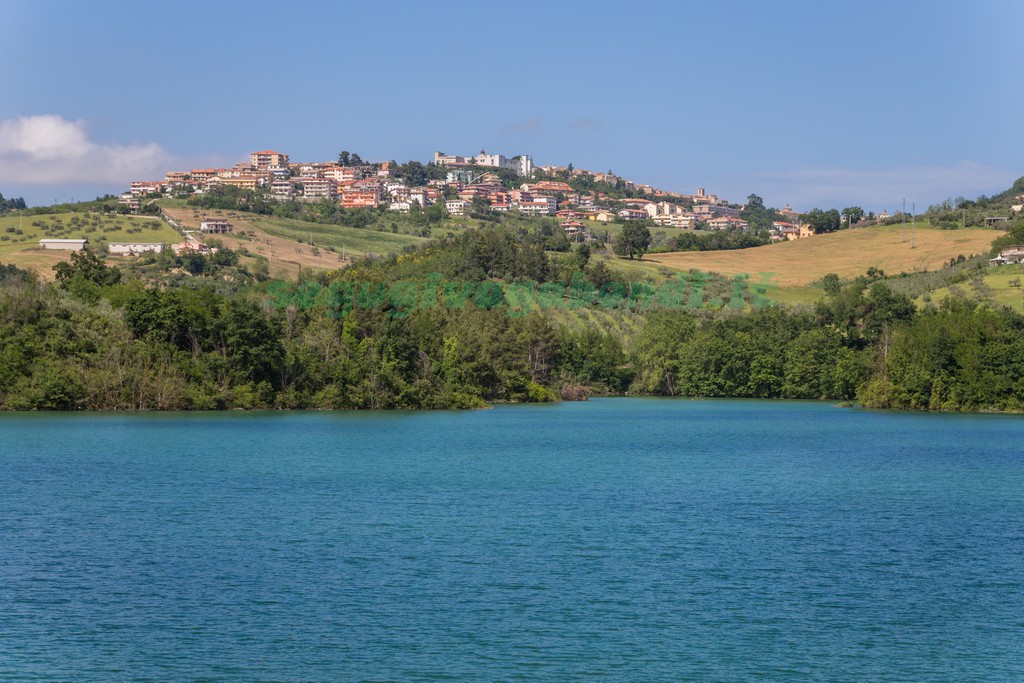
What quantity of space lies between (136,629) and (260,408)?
61309mm

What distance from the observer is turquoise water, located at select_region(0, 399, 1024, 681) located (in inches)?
845

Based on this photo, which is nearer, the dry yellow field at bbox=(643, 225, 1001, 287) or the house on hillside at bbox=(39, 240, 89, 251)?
the house on hillside at bbox=(39, 240, 89, 251)

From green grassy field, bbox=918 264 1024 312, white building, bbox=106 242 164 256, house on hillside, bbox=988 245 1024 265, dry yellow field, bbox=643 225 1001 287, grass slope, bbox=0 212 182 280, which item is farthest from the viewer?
white building, bbox=106 242 164 256

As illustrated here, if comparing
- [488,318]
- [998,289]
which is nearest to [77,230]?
[488,318]

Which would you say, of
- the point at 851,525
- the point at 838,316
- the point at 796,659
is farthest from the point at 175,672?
the point at 838,316

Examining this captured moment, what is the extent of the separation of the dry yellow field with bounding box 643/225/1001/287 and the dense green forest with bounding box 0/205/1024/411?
63.5 feet

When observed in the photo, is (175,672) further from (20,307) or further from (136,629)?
(20,307)

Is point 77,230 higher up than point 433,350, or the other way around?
point 77,230

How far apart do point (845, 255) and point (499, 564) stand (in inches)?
5946

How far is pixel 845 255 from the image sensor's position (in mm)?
171625

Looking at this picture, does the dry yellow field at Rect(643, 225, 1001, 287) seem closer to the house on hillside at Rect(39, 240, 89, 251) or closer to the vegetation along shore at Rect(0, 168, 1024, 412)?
the vegetation along shore at Rect(0, 168, 1024, 412)

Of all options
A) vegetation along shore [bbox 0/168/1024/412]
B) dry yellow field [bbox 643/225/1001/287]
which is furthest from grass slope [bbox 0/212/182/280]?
dry yellow field [bbox 643/225/1001/287]

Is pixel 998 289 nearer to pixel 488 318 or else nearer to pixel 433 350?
pixel 488 318

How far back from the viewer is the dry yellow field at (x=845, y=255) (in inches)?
Result: 6122
